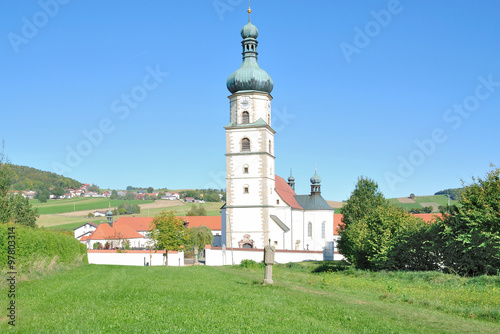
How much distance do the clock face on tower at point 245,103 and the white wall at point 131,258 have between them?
51.3ft

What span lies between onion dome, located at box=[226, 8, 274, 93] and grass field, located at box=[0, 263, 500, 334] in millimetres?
30699

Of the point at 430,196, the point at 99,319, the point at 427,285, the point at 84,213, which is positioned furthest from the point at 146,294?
the point at 430,196

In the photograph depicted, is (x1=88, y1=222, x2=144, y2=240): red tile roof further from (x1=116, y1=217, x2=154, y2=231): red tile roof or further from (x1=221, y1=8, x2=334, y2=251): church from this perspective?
(x1=221, y1=8, x2=334, y2=251): church

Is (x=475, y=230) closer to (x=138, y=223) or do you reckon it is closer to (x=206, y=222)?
(x=206, y=222)

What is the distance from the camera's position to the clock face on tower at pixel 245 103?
45781mm

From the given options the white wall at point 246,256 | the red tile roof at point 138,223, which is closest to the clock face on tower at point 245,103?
the white wall at point 246,256

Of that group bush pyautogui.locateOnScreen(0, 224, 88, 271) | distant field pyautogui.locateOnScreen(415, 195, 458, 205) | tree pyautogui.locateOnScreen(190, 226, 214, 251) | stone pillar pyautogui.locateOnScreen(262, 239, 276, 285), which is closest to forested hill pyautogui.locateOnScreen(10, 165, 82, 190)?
tree pyautogui.locateOnScreen(190, 226, 214, 251)

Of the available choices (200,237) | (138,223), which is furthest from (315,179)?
(138,223)

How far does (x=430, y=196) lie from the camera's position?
129125 millimetres

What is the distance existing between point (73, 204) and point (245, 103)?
10303cm

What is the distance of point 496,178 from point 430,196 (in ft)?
378

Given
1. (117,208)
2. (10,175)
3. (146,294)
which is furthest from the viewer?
(117,208)

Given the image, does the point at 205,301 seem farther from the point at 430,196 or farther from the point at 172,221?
the point at 430,196

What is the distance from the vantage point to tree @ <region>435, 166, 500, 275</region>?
1997cm
